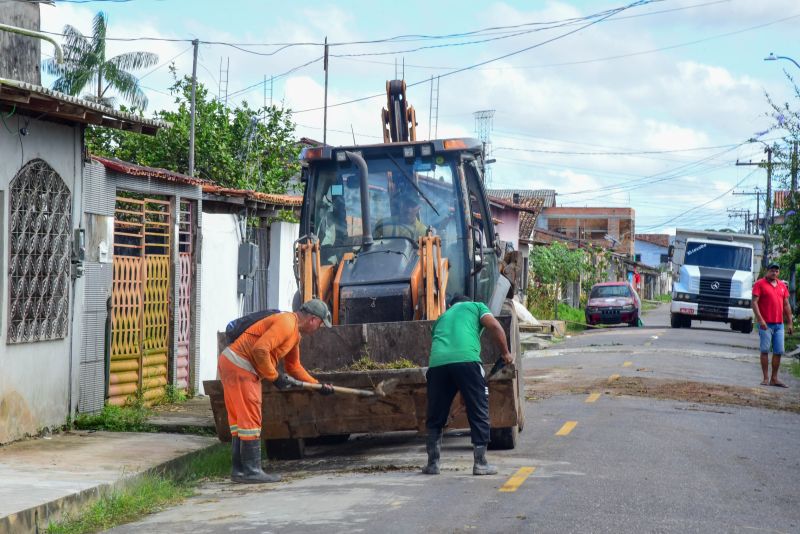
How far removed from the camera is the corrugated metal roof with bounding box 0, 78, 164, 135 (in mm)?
10656

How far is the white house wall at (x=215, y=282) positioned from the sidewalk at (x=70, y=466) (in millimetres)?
4623

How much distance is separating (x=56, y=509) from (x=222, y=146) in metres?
21.4

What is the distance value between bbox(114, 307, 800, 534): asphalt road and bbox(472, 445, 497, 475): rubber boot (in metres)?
0.12

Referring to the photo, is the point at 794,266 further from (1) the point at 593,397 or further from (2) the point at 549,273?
→ (2) the point at 549,273

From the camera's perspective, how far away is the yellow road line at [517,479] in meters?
8.59

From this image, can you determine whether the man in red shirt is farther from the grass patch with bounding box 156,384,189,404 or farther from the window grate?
the window grate

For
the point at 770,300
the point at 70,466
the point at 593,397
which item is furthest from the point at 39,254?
the point at 770,300

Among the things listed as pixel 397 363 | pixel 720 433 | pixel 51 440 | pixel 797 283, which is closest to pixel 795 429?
pixel 720 433

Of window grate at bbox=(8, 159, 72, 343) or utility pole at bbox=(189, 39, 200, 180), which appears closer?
window grate at bbox=(8, 159, 72, 343)

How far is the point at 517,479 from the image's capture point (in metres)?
9.01

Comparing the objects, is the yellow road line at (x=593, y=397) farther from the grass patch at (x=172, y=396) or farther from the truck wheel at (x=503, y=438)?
the grass patch at (x=172, y=396)

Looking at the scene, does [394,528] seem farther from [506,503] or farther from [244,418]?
[244,418]

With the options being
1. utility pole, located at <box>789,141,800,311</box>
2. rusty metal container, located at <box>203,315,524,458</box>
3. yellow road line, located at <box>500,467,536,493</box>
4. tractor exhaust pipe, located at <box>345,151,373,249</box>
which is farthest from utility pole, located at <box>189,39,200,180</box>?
yellow road line, located at <box>500,467,536,493</box>

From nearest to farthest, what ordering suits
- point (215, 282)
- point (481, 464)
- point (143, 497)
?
point (143, 497), point (481, 464), point (215, 282)
